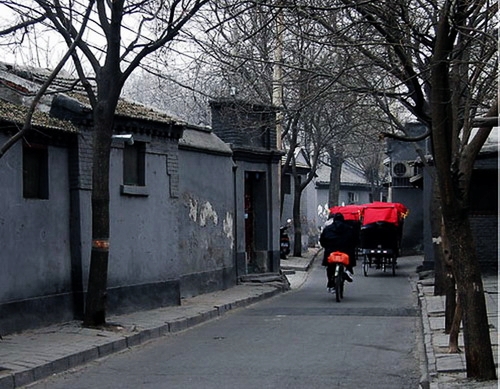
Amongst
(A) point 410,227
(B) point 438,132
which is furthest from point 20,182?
(A) point 410,227

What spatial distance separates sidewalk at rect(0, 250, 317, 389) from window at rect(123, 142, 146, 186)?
255 cm

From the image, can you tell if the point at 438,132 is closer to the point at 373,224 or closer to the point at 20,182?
the point at 20,182

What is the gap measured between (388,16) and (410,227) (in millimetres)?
29259

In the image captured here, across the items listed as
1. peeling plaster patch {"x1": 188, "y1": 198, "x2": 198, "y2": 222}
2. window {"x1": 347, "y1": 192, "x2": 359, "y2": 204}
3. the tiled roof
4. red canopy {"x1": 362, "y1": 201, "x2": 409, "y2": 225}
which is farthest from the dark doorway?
window {"x1": 347, "y1": 192, "x2": 359, "y2": 204}

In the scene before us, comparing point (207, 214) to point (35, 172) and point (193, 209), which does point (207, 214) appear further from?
point (35, 172)

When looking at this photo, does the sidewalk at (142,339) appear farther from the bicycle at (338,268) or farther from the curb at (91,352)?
the bicycle at (338,268)

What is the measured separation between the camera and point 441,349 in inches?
472

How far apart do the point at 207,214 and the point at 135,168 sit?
4.48 meters

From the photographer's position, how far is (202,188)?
69.2 feet

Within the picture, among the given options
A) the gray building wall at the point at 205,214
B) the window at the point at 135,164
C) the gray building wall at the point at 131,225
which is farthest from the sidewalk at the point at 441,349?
the window at the point at 135,164

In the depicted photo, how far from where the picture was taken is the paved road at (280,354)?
10.3 meters

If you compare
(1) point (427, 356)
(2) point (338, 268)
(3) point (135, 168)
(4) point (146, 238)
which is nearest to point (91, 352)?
(1) point (427, 356)

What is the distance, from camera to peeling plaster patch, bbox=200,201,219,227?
2098cm

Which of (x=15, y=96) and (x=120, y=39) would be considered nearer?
(x=120, y=39)
